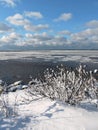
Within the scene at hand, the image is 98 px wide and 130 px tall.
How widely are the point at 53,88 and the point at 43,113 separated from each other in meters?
1.20

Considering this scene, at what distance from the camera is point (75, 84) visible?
6531 millimetres

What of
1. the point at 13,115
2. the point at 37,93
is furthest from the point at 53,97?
the point at 13,115

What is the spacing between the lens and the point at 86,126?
4973mm

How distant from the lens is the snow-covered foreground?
4982 mm

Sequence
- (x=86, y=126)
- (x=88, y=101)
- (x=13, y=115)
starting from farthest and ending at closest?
(x=88, y=101) → (x=13, y=115) → (x=86, y=126)

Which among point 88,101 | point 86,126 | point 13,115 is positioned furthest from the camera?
point 88,101

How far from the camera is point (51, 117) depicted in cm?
543

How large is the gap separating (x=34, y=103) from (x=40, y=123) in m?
1.47

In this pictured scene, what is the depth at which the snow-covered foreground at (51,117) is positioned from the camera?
4.98 metres

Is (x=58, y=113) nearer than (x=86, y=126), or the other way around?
(x=86, y=126)

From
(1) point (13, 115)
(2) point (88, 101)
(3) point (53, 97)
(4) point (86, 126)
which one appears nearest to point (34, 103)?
(3) point (53, 97)

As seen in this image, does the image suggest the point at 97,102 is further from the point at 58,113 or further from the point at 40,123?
the point at 40,123

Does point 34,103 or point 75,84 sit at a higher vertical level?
point 75,84

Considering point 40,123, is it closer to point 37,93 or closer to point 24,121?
point 24,121
